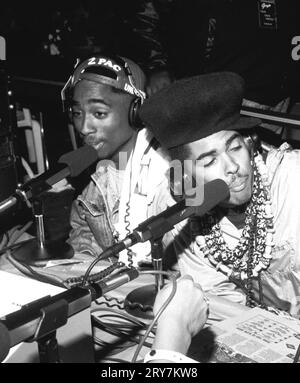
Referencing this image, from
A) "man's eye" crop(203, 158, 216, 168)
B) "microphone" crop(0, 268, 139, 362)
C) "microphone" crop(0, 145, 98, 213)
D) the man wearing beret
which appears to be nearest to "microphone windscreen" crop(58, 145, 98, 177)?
"microphone" crop(0, 145, 98, 213)

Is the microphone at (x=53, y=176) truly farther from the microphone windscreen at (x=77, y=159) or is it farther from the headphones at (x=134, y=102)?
the headphones at (x=134, y=102)

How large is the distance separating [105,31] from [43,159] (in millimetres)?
878

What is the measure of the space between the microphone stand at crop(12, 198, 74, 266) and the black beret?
0.51m

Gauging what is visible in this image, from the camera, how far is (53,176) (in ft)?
4.77

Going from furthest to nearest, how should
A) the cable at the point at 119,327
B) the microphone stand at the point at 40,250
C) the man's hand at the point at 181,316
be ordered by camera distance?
the microphone stand at the point at 40,250, the cable at the point at 119,327, the man's hand at the point at 181,316

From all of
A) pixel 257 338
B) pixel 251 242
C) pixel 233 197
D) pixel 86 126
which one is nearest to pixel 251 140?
pixel 233 197

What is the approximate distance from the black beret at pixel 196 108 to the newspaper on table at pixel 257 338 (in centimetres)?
56

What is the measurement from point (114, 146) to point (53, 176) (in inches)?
30.1

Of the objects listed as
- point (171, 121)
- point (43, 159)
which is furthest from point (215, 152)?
point (43, 159)

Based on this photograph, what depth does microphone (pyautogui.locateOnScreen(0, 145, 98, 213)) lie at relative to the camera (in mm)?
1329

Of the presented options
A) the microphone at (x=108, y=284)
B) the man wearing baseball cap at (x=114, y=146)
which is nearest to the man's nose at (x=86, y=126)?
the man wearing baseball cap at (x=114, y=146)

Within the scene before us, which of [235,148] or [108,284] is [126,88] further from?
[108,284]

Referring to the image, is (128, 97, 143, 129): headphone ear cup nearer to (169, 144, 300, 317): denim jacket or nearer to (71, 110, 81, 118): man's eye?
(71, 110, 81, 118): man's eye

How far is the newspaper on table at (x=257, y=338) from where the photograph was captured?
3.46ft
